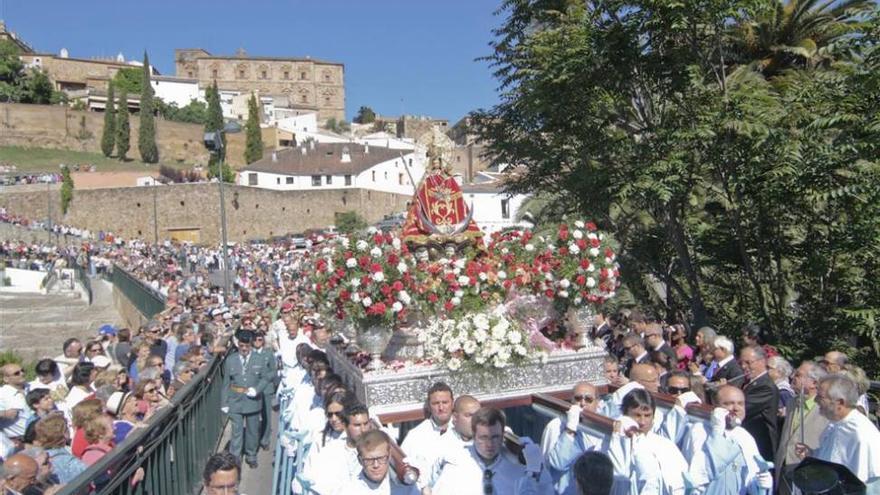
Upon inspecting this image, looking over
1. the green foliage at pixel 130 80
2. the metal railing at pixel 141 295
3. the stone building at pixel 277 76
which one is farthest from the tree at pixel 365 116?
the metal railing at pixel 141 295

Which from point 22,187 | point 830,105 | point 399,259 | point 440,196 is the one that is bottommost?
point 399,259

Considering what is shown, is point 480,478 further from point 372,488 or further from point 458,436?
point 372,488

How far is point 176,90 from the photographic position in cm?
10025

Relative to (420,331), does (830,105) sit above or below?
above

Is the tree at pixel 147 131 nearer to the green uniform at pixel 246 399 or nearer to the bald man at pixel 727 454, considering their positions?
the green uniform at pixel 246 399

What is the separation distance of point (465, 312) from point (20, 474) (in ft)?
12.2

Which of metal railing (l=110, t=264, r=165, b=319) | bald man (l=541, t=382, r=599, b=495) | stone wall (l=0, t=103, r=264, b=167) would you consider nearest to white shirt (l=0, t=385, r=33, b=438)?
bald man (l=541, t=382, r=599, b=495)

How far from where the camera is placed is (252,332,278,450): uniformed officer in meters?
9.11

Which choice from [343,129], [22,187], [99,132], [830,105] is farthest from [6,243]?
[343,129]

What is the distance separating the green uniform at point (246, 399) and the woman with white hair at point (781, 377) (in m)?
5.56

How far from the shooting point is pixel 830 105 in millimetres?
8516

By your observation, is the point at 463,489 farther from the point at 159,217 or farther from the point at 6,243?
the point at 159,217

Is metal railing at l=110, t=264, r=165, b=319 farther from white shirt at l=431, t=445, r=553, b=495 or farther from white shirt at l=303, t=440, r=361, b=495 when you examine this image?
white shirt at l=431, t=445, r=553, b=495

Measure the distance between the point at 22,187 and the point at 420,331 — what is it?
202 ft
